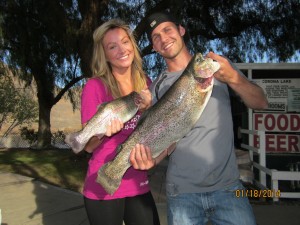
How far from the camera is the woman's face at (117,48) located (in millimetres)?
2961

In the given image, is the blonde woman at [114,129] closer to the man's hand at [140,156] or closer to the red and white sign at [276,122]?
the man's hand at [140,156]

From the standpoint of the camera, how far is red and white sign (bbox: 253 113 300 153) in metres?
8.35

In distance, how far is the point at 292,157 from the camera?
8438mm

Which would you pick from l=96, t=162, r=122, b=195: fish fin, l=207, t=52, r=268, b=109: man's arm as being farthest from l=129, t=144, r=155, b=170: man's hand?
l=207, t=52, r=268, b=109: man's arm

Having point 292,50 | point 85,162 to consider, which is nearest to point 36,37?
point 85,162

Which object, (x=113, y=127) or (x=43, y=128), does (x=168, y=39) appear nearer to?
(x=113, y=127)

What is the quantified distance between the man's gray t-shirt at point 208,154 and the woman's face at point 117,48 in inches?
31.1

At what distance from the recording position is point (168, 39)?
2.73m

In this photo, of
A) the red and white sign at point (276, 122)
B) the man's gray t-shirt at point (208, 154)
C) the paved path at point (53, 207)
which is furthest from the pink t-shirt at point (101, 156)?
the red and white sign at point (276, 122)

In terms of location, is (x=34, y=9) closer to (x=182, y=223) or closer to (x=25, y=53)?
(x=25, y=53)

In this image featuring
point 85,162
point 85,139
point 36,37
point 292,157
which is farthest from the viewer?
point 36,37

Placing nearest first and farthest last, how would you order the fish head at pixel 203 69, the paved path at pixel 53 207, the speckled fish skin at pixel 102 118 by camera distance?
1. the fish head at pixel 203 69
2. the speckled fish skin at pixel 102 118
3. the paved path at pixel 53 207

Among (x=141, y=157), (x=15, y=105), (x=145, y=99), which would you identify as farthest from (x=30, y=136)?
(x=141, y=157)

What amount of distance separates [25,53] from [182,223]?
487 inches
